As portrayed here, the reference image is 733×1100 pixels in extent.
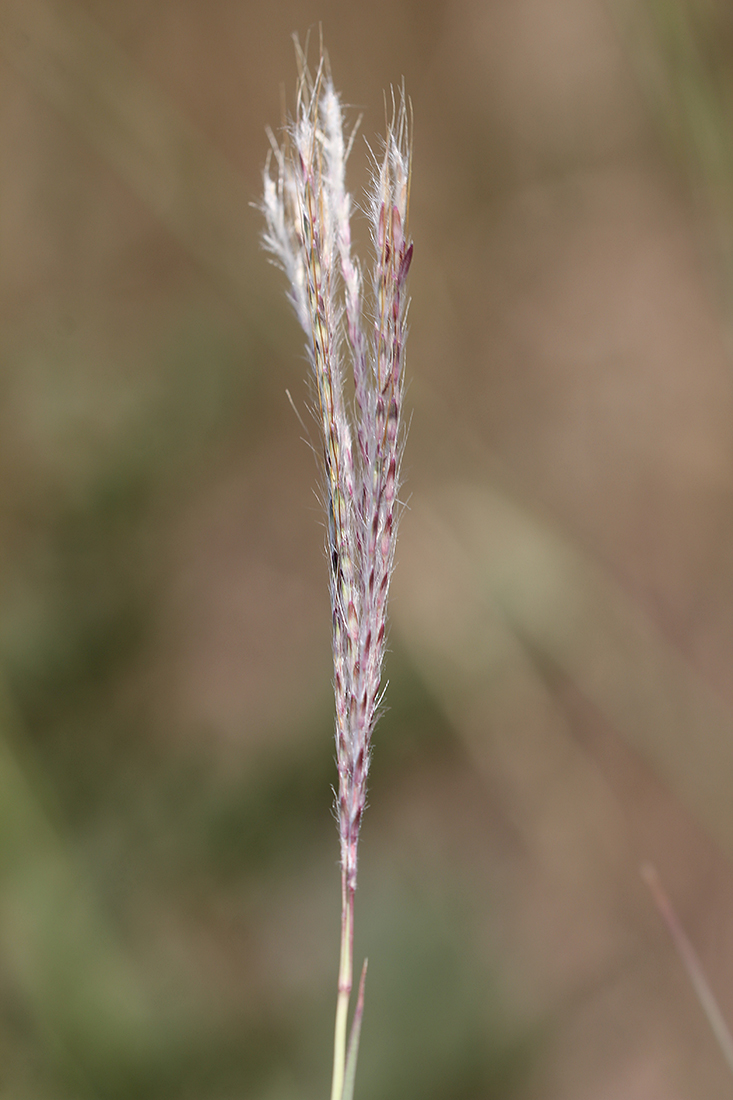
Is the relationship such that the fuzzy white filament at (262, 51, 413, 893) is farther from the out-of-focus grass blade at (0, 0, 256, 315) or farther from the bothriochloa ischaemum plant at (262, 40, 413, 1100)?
the out-of-focus grass blade at (0, 0, 256, 315)

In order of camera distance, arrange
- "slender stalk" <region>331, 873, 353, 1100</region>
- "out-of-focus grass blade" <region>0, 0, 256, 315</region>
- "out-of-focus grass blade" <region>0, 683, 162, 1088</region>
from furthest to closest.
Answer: "out-of-focus grass blade" <region>0, 0, 256, 315</region> → "out-of-focus grass blade" <region>0, 683, 162, 1088</region> → "slender stalk" <region>331, 873, 353, 1100</region>

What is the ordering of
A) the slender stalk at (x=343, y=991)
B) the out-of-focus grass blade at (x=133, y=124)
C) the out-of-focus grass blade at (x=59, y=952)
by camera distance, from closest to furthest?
the slender stalk at (x=343, y=991) < the out-of-focus grass blade at (x=59, y=952) < the out-of-focus grass blade at (x=133, y=124)

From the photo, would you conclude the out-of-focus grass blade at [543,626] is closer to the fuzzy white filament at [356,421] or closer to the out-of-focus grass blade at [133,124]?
the out-of-focus grass blade at [133,124]

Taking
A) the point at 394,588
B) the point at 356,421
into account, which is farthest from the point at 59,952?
the point at 356,421

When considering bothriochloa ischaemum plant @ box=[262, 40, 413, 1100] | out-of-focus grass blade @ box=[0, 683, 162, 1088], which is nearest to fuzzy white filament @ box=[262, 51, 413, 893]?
bothriochloa ischaemum plant @ box=[262, 40, 413, 1100]

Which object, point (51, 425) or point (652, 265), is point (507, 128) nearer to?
point (652, 265)

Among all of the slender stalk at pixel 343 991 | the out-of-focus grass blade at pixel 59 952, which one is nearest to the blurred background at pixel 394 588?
the out-of-focus grass blade at pixel 59 952

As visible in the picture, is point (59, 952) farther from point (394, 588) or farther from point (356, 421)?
point (356, 421)

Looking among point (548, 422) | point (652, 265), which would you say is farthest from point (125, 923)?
point (652, 265)
